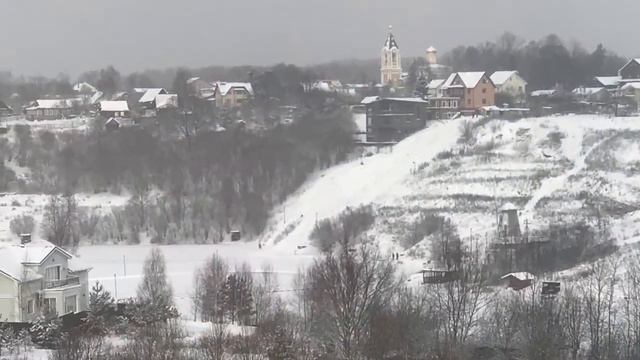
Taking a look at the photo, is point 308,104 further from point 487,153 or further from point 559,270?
point 559,270

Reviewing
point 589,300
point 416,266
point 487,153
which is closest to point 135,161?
point 487,153

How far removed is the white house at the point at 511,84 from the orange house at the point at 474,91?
33.3 inches

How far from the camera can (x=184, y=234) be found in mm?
21344

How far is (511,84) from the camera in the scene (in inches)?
1104

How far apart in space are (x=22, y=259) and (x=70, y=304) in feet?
2.84

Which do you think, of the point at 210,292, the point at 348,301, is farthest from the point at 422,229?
the point at 348,301

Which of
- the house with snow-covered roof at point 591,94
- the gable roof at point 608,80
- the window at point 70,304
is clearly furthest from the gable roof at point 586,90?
the window at point 70,304

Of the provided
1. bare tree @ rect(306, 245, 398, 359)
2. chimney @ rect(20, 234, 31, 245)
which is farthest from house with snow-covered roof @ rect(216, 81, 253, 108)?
bare tree @ rect(306, 245, 398, 359)

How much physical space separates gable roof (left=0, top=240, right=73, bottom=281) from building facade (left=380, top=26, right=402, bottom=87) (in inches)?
1016

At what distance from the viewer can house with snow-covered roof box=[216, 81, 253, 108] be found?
33094 millimetres

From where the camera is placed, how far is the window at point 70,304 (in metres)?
11.3

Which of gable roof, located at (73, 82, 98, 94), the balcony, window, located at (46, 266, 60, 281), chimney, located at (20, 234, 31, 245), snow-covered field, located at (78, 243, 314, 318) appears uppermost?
gable roof, located at (73, 82, 98, 94)

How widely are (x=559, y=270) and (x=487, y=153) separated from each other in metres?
7.29

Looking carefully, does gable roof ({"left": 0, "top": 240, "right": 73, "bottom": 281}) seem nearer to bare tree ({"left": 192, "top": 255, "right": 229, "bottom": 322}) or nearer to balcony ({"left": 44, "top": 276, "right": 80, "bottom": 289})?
balcony ({"left": 44, "top": 276, "right": 80, "bottom": 289})
